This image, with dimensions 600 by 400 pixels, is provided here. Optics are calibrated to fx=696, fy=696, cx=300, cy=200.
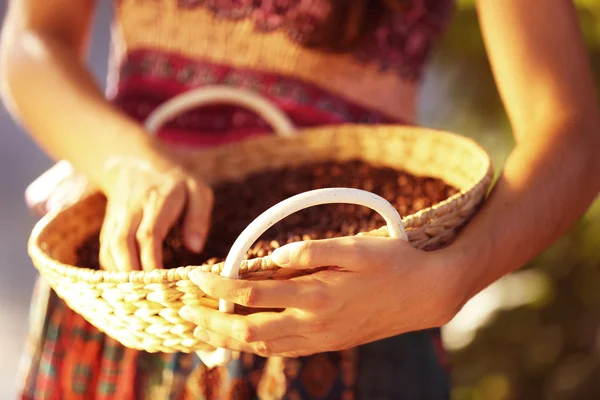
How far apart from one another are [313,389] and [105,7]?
1.44 meters

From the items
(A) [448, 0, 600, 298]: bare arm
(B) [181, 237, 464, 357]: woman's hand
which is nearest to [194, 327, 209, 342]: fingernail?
(B) [181, 237, 464, 357]: woman's hand

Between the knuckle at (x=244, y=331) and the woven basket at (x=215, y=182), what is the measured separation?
31 mm

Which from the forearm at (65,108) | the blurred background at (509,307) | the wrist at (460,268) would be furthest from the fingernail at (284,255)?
the blurred background at (509,307)

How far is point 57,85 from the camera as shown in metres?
0.73

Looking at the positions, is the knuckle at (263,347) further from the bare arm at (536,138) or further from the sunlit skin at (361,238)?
the bare arm at (536,138)

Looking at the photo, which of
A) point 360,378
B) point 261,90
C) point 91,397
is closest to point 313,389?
point 360,378

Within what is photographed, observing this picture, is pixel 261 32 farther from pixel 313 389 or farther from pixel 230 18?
pixel 313 389

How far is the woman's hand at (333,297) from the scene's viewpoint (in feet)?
1.58

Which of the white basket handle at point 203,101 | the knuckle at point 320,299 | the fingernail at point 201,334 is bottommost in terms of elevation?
the fingernail at point 201,334

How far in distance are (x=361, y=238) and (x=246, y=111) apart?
1.36 ft

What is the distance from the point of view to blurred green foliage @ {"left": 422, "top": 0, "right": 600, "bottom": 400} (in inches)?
55.8

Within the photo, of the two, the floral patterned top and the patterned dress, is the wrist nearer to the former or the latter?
the patterned dress

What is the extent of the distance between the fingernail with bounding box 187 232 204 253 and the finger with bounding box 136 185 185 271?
1.0 inches

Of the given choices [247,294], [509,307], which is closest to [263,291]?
[247,294]
